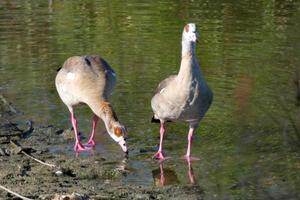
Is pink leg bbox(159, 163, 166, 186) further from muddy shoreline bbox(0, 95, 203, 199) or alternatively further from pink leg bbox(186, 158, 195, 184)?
pink leg bbox(186, 158, 195, 184)

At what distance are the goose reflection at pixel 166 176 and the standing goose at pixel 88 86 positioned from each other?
2.92 feet

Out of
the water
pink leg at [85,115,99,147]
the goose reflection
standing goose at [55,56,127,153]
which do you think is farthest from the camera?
pink leg at [85,115,99,147]

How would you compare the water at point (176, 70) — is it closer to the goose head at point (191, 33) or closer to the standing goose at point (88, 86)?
the standing goose at point (88, 86)

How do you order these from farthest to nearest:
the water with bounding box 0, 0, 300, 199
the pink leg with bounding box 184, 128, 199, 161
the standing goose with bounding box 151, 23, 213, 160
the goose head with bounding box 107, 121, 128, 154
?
the pink leg with bounding box 184, 128, 199, 161, the goose head with bounding box 107, 121, 128, 154, the standing goose with bounding box 151, 23, 213, 160, the water with bounding box 0, 0, 300, 199

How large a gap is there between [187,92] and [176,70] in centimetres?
442

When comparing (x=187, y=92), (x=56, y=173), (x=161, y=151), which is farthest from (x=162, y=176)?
(x=56, y=173)

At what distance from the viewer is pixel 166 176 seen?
31.5ft

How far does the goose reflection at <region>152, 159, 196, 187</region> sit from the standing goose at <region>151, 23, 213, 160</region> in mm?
303

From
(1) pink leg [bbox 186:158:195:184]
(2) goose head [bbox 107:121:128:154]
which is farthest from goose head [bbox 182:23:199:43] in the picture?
(1) pink leg [bbox 186:158:195:184]

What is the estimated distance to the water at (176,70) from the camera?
31.1 feet

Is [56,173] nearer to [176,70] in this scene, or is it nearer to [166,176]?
[166,176]

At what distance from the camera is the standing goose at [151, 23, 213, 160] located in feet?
31.9

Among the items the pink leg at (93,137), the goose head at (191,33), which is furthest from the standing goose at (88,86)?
the goose head at (191,33)

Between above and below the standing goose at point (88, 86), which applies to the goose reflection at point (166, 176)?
below
